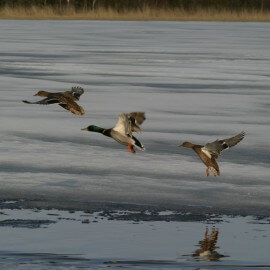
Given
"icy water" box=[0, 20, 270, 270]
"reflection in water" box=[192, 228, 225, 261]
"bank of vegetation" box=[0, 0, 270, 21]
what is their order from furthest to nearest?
"bank of vegetation" box=[0, 0, 270, 21], "icy water" box=[0, 20, 270, 270], "reflection in water" box=[192, 228, 225, 261]

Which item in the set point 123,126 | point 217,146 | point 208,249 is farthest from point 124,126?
point 208,249

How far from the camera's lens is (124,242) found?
684 cm

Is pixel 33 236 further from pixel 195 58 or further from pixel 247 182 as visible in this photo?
pixel 195 58

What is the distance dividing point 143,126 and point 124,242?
569 centimetres

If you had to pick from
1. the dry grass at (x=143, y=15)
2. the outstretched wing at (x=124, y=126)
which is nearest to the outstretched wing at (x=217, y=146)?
the outstretched wing at (x=124, y=126)

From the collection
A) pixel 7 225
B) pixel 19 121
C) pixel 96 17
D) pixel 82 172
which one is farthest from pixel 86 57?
pixel 96 17

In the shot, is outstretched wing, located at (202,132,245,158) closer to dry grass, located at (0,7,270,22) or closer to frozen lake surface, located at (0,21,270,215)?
frozen lake surface, located at (0,21,270,215)

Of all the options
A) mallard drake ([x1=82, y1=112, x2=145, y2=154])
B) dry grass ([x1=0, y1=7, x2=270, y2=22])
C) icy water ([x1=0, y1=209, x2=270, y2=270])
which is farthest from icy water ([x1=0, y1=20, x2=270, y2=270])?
dry grass ([x1=0, y1=7, x2=270, y2=22])

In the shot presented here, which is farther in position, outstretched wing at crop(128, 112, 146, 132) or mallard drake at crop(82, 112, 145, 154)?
outstretched wing at crop(128, 112, 146, 132)

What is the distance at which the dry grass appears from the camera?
49.8m

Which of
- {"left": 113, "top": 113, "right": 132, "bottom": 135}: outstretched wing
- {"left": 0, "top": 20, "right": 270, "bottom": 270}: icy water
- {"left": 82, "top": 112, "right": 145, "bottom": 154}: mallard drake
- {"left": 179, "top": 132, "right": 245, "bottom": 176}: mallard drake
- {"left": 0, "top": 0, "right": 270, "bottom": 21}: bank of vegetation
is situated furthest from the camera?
{"left": 0, "top": 0, "right": 270, "bottom": 21}: bank of vegetation

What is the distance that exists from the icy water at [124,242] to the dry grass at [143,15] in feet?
138

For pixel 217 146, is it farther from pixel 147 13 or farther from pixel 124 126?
pixel 147 13

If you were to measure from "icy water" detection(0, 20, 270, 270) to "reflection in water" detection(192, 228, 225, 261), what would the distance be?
2cm
